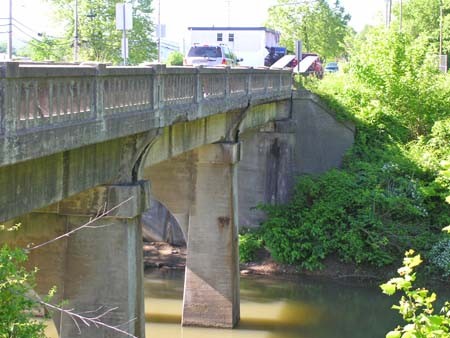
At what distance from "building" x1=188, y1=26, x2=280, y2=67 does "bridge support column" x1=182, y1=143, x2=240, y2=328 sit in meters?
31.1

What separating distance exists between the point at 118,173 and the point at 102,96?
92.1 inches

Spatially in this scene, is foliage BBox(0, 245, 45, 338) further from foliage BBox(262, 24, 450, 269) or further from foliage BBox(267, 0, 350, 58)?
foliage BBox(267, 0, 350, 58)

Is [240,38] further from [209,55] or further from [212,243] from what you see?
[212,243]

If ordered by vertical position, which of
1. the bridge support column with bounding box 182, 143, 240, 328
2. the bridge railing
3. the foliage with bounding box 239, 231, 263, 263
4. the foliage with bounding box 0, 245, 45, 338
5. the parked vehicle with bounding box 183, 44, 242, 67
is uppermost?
the parked vehicle with bounding box 183, 44, 242, 67

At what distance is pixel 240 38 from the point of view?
2076 inches

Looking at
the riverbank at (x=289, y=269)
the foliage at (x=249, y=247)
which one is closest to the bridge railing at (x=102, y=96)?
the riverbank at (x=289, y=269)

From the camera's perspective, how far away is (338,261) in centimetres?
2794

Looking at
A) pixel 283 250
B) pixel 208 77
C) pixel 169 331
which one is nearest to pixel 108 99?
pixel 208 77

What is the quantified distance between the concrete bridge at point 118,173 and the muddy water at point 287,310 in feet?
2.27

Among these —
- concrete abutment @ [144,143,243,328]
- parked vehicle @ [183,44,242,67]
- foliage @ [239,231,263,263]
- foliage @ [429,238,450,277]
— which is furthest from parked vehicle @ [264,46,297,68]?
concrete abutment @ [144,143,243,328]

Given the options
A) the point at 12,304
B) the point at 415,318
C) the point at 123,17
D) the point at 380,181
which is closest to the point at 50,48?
the point at 380,181

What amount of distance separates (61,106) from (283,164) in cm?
2102

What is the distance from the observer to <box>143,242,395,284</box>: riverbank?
27234 millimetres

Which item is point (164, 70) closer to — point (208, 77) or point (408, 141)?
point (208, 77)
